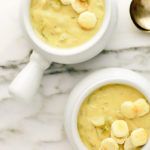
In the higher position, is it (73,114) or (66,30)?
(66,30)

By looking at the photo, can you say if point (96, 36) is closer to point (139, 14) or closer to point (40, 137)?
point (139, 14)

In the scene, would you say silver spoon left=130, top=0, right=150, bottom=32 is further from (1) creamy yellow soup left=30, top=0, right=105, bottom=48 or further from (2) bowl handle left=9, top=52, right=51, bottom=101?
(2) bowl handle left=9, top=52, right=51, bottom=101

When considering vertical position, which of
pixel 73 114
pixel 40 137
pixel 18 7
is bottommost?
pixel 40 137

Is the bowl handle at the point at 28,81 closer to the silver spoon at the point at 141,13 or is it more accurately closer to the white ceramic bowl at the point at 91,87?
the white ceramic bowl at the point at 91,87

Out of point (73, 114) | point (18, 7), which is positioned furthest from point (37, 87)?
point (18, 7)

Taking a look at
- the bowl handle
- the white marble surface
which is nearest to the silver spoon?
the white marble surface

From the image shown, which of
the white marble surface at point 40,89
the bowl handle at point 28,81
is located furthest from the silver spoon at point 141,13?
the bowl handle at point 28,81
